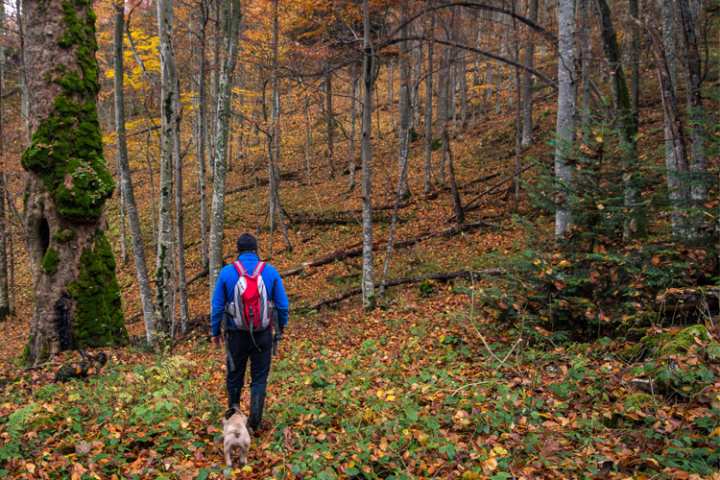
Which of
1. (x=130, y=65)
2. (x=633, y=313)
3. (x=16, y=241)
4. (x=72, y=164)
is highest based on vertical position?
(x=130, y=65)

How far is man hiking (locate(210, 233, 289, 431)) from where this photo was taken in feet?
16.0

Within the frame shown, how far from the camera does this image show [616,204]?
6242 mm

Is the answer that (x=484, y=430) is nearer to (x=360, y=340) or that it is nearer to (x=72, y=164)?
(x=360, y=340)

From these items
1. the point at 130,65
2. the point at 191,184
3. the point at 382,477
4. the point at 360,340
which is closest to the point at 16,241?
the point at 191,184

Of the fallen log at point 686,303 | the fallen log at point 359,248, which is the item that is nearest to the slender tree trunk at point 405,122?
the fallen log at point 359,248

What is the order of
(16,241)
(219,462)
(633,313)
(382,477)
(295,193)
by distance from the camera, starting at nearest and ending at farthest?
(382,477)
(219,462)
(633,313)
(295,193)
(16,241)

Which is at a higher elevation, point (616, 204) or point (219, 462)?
point (616, 204)

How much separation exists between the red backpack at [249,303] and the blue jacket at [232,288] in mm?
83

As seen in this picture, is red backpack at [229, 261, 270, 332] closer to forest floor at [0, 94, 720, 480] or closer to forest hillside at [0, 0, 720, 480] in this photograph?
forest hillside at [0, 0, 720, 480]

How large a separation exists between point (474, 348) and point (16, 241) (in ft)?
88.2

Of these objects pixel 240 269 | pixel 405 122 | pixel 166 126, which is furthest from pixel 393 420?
pixel 405 122

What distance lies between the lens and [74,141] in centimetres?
844

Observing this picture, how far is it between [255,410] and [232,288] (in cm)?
132

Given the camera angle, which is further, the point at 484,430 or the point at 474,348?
the point at 474,348
